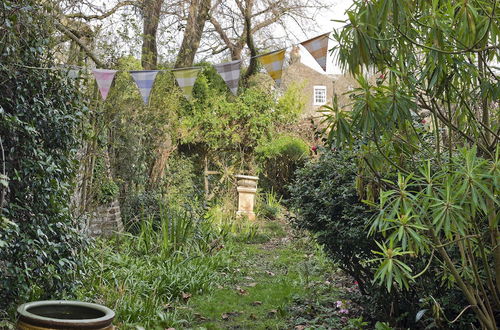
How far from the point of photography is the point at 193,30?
10961 millimetres

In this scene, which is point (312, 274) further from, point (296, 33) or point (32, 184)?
point (296, 33)

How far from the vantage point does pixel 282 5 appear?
1173cm

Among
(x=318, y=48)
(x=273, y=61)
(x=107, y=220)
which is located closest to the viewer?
(x=318, y=48)

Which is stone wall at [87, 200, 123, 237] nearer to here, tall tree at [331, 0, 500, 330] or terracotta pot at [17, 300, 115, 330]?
terracotta pot at [17, 300, 115, 330]

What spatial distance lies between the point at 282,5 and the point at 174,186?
4.40 meters

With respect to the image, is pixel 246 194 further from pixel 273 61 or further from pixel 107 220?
pixel 273 61

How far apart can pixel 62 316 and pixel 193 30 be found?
834 centimetres

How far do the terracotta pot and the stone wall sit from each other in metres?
4.31

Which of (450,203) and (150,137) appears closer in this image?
(450,203)

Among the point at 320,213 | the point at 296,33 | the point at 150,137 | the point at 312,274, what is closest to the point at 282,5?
the point at 296,33

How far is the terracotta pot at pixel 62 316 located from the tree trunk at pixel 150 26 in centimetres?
686

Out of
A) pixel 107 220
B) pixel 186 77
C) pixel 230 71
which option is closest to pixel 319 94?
pixel 107 220

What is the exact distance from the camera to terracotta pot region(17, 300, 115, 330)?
2947mm

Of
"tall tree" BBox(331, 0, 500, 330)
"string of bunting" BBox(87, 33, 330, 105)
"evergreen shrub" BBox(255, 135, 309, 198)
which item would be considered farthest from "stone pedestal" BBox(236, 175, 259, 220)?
"tall tree" BBox(331, 0, 500, 330)
